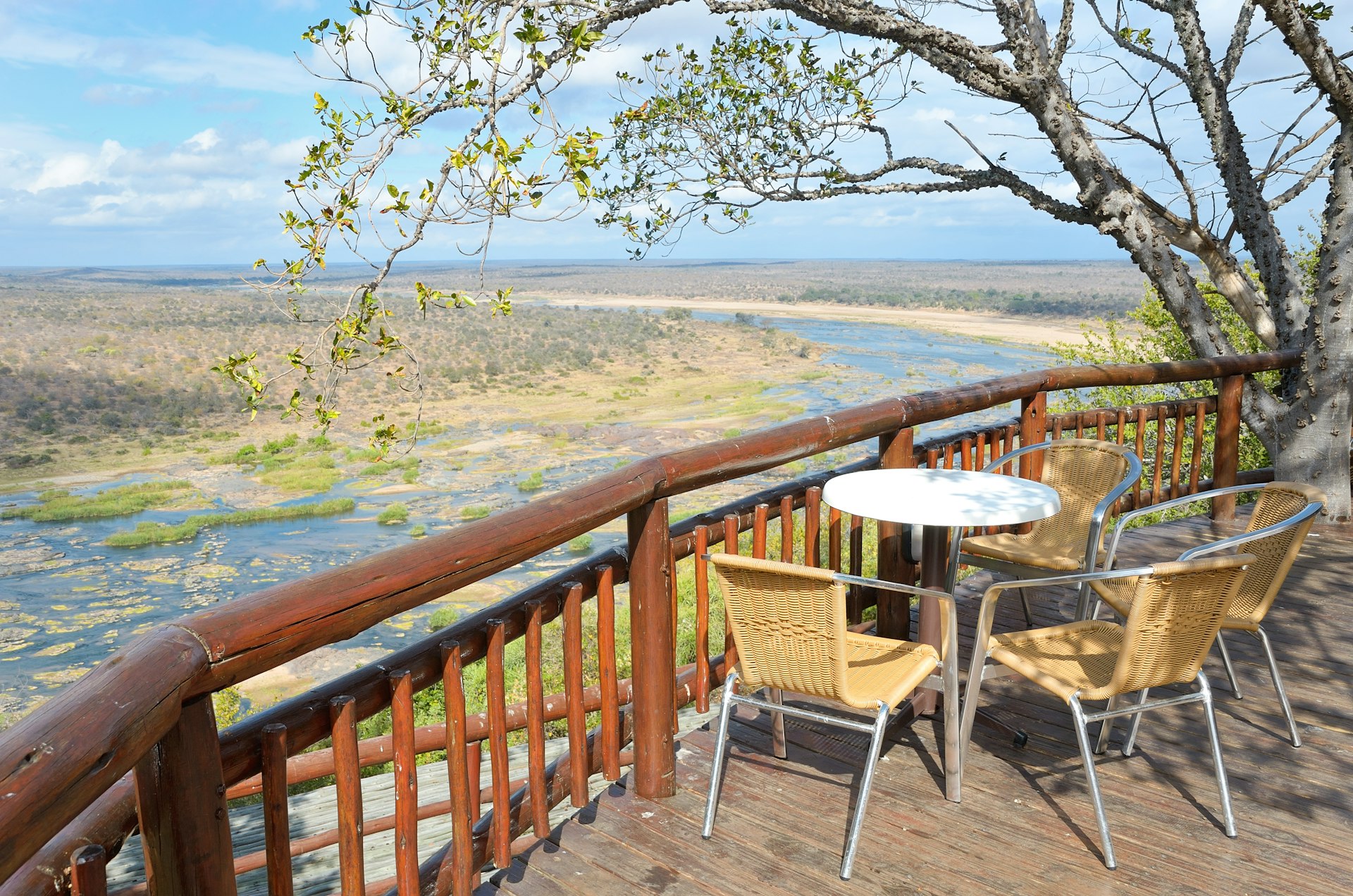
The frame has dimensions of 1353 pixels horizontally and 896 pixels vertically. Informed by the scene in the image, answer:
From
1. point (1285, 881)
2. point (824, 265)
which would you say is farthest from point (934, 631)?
point (824, 265)

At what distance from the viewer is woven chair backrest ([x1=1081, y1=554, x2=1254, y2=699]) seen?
2357mm

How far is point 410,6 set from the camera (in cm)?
440

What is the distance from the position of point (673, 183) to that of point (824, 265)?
558 feet

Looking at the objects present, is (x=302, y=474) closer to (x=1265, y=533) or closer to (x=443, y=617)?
(x=443, y=617)

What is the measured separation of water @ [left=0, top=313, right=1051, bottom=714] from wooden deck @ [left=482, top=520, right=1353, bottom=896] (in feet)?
82.3

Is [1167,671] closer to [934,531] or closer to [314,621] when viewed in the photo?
[934,531]

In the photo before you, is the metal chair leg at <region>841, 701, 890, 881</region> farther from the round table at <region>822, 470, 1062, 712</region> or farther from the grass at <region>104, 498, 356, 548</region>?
the grass at <region>104, 498, 356, 548</region>

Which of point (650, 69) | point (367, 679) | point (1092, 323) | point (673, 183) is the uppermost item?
point (650, 69)

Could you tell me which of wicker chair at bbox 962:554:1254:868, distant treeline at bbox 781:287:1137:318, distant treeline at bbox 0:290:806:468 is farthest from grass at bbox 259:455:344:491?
wicker chair at bbox 962:554:1254:868

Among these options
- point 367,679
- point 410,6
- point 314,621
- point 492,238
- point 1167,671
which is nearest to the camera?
point 314,621

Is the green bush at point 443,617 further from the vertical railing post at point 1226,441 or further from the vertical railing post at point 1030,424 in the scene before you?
the vertical railing post at point 1030,424

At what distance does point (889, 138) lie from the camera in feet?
28.0

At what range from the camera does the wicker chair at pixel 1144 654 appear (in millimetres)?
2365

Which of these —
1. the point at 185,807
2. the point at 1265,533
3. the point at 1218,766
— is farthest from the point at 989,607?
the point at 185,807
